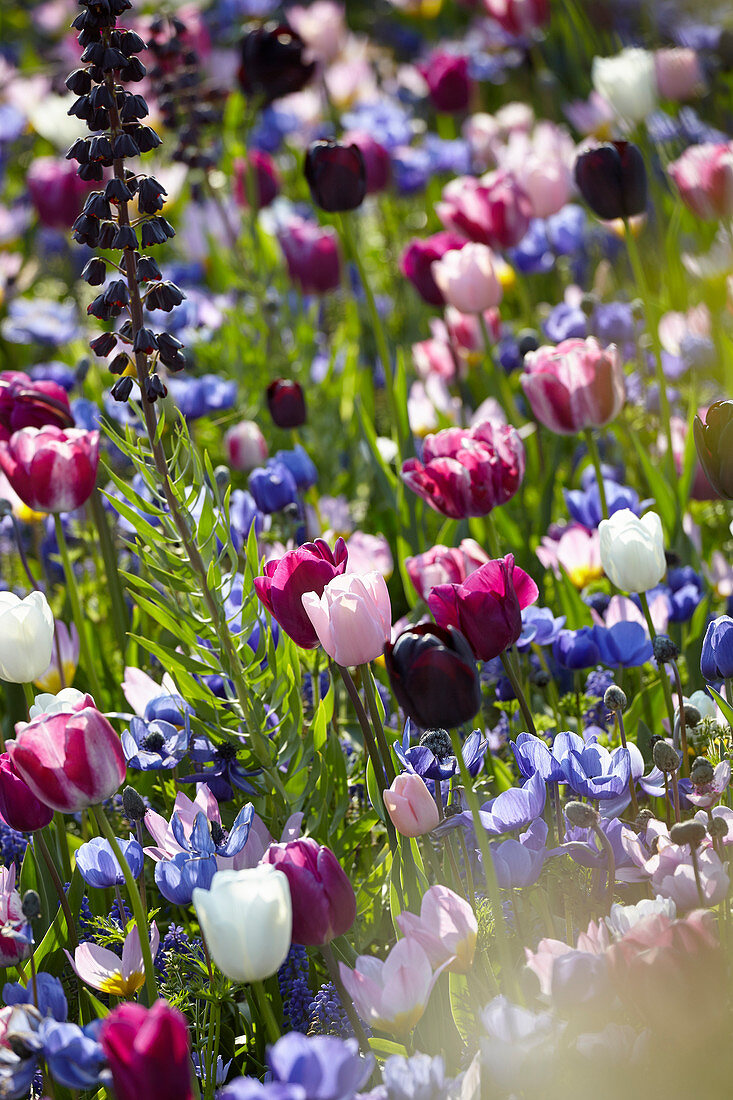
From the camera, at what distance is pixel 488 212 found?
2.38 metres

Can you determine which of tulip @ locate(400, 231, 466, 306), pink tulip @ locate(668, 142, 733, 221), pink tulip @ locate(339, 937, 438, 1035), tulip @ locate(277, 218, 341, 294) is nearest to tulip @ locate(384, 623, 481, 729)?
pink tulip @ locate(339, 937, 438, 1035)

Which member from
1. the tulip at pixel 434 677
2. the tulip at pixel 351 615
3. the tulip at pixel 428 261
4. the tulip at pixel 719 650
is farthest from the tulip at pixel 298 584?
the tulip at pixel 428 261

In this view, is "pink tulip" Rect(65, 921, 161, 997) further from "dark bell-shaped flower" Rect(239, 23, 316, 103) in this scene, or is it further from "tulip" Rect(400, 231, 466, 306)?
"dark bell-shaped flower" Rect(239, 23, 316, 103)

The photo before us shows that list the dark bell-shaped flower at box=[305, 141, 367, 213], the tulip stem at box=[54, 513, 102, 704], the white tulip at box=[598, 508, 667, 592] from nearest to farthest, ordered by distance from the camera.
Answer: the white tulip at box=[598, 508, 667, 592], the tulip stem at box=[54, 513, 102, 704], the dark bell-shaped flower at box=[305, 141, 367, 213]

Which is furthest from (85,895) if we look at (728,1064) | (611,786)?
(728,1064)

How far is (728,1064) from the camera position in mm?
1034

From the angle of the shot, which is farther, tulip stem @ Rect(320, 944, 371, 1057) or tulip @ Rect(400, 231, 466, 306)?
tulip @ Rect(400, 231, 466, 306)

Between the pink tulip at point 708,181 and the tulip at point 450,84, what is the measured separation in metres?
1.09

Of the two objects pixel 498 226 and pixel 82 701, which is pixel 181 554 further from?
pixel 498 226

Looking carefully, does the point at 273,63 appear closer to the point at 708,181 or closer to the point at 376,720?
the point at 708,181

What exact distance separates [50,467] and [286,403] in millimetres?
746

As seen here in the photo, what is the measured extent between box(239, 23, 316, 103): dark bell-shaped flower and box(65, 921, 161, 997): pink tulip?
2.21 meters

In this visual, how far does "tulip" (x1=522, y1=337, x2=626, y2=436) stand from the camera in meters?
1.72

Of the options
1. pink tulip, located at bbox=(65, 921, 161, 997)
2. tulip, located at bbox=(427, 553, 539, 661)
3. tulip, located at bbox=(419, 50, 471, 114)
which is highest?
tulip, located at bbox=(419, 50, 471, 114)
